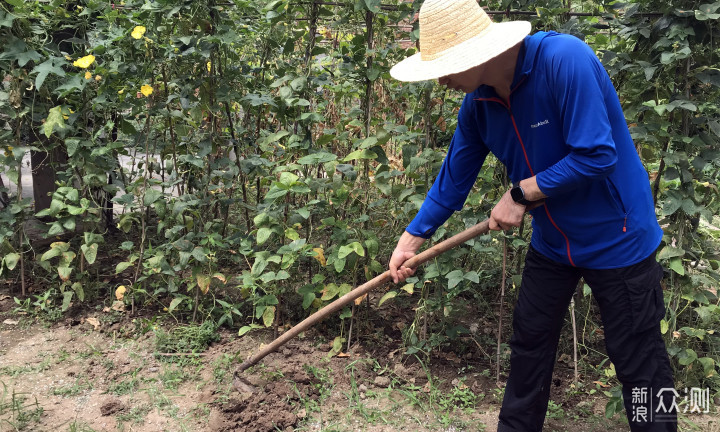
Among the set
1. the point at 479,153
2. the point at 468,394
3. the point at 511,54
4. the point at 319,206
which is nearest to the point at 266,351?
the point at 319,206

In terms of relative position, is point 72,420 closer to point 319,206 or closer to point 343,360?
point 343,360

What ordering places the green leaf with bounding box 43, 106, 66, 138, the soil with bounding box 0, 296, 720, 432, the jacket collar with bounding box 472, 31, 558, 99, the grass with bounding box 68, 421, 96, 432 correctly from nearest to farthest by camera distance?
1. the jacket collar with bounding box 472, 31, 558, 99
2. the grass with bounding box 68, 421, 96, 432
3. the soil with bounding box 0, 296, 720, 432
4. the green leaf with bounding box 43, 106, 66, 138

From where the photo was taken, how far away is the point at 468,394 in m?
2.84

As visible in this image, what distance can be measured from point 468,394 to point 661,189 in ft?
4.62

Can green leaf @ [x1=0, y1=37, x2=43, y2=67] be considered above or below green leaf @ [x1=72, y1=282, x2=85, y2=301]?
above

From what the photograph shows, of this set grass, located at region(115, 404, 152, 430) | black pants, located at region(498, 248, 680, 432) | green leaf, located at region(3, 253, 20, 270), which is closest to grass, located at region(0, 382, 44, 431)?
grass, located at region(115, 404, 152, 430)

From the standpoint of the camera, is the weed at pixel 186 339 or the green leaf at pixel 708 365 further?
the weed at pixel 186 339

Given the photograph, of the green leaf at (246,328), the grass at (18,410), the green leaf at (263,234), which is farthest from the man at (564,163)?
the grass at (18,410)

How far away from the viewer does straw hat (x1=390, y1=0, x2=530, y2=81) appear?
71.1 inches

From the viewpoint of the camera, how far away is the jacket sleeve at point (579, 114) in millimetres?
Answer: 1760

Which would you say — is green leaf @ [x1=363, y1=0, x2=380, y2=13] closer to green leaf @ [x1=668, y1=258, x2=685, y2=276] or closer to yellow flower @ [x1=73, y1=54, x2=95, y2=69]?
yellow flower @ [x1=73, y1=54, x2=95, y2=69]

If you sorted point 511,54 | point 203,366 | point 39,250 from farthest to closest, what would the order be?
point 39,250 → point 203,366 → point 511,54

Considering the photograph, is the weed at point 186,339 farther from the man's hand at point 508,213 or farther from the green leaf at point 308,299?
the man's hand at point 508,213

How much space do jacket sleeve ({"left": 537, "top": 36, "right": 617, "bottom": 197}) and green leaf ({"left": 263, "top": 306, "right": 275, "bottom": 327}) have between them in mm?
1735
